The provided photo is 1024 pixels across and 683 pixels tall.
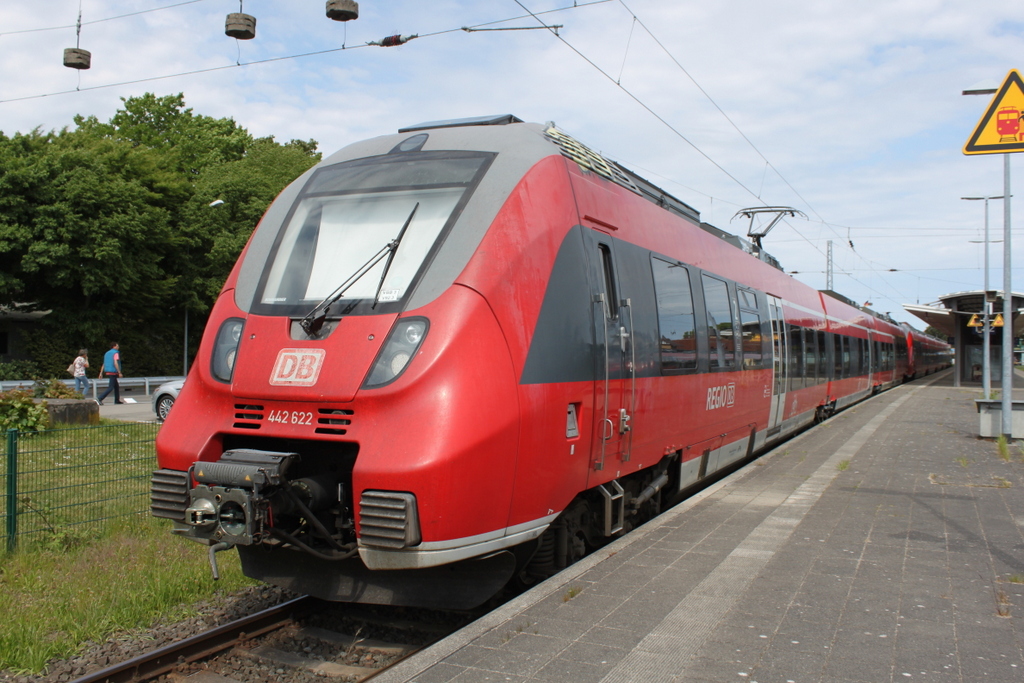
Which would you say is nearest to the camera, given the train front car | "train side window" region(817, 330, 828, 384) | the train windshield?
the train front car

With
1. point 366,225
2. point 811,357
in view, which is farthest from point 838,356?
point 366,225

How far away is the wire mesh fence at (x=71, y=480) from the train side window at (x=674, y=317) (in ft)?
16.7

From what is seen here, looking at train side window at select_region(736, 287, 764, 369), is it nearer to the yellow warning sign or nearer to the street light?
the yellow warning sign

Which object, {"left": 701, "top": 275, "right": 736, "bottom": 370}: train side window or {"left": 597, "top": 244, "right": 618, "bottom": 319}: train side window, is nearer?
{"left": 597, "top": 244, "right": 618, "bottom": 319}: train side window

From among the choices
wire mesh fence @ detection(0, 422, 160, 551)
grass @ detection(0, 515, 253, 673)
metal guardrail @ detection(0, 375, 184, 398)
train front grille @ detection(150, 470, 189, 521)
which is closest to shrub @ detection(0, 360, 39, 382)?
metal guardrail @ detection(0, 375, 184, 398)

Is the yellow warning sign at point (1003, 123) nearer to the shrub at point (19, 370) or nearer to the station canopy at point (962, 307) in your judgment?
the station canopy at point (962, 307)

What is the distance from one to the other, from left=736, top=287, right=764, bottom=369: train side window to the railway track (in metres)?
5.92

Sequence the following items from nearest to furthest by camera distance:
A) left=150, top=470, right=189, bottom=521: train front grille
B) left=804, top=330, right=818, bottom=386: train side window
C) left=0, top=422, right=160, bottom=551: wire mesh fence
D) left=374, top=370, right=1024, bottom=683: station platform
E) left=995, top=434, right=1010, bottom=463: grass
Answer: left=374, top=370, right=1024, bottom=683: station platform, left=150, top=470, right=189, bottom=521: train front grille, left=0, top=422, right=160, bottom=551: wire mesh fence, left=995, top=434, right=1010, bottom=463: grass, left=804, top=330, right=818, bottom=386: train side window

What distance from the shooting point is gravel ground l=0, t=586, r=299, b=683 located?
4.66 metres

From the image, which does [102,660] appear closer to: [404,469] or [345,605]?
[345,605]

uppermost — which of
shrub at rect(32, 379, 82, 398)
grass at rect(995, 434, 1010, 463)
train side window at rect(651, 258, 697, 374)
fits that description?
train side window at rect(651, 258, 697, 374)

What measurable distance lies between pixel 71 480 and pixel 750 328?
7.87 metres

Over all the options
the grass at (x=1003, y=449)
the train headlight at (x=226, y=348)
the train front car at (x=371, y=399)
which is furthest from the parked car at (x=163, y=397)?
the grass at (x=1003, y=449)

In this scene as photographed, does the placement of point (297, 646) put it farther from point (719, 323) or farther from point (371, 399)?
point (719, 323)
